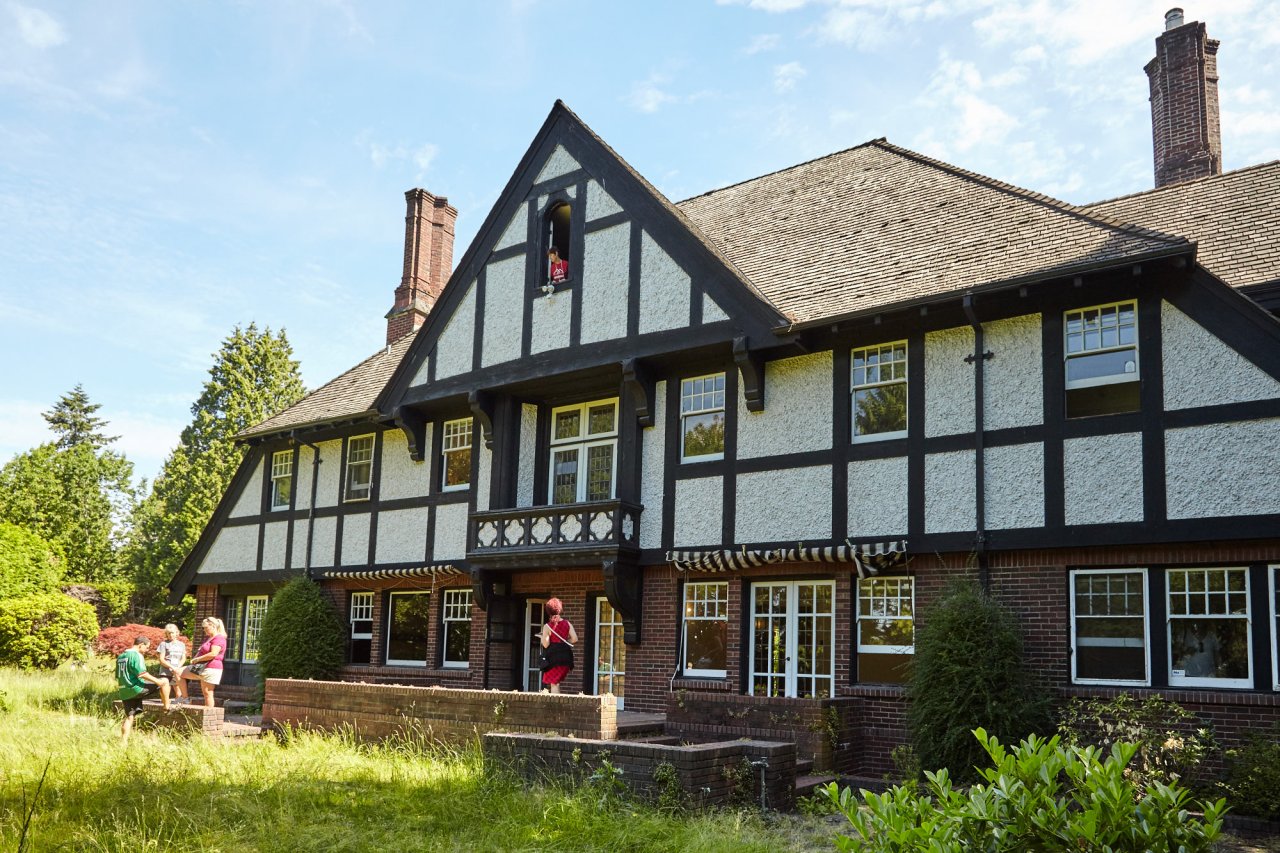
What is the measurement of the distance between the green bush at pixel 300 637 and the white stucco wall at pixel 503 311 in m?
6.33

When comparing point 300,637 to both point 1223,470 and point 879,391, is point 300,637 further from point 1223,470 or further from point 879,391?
point 1223,470

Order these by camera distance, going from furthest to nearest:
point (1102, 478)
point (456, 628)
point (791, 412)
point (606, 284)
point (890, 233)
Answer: point (456, 628)
point (606, 284)
point (890, 233)
point (791, 412)
point (1102, 478)

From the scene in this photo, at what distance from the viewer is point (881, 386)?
15.7m

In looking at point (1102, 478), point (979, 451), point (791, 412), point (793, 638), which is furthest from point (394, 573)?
point (1102, 478)

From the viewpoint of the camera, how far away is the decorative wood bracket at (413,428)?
2125cm

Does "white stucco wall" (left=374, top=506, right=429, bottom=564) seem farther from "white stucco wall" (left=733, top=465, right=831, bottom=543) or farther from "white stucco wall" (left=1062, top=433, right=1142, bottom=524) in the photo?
"white stucco wall" (left=1062, top=433, right=1142, bottom=524)

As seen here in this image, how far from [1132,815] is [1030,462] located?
10068 mm

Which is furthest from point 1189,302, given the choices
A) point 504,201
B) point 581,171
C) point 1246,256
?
point 504,201

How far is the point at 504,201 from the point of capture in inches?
803

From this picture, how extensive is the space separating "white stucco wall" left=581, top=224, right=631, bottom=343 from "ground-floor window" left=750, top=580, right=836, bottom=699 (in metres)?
4.90

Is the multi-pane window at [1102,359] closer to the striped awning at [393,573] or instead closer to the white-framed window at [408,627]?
the striped awning at [393,573]

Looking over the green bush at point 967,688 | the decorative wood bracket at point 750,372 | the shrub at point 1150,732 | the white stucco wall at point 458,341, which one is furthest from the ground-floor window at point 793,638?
the white stucco wall at point 458,341

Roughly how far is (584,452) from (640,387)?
2.28m

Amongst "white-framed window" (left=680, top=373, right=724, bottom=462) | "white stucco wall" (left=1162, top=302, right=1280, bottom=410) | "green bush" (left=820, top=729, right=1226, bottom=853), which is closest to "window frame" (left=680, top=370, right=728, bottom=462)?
"white-framed window" (left=680, top=373, right=724, bottom=462)
